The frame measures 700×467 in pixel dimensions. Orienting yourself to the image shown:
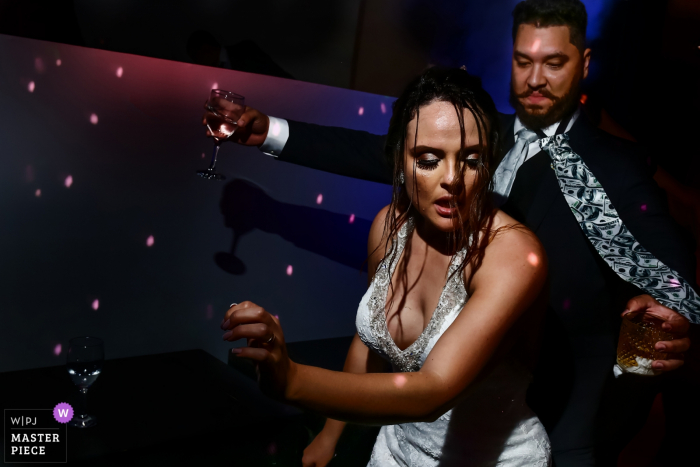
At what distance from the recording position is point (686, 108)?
7.68 ft

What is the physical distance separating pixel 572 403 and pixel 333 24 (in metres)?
1.63

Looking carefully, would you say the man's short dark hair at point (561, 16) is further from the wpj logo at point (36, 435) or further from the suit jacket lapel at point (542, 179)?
the wpj logo at point (36, 435)

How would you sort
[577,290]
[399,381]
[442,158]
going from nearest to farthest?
[399,381] → [442,158] → [577,290]

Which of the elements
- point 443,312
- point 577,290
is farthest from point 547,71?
point 443,312

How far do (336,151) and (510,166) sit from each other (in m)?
0.60

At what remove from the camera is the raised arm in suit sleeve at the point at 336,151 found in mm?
2031

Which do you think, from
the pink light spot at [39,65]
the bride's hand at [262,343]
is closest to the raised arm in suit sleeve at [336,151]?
the pink light spot at [39,65]

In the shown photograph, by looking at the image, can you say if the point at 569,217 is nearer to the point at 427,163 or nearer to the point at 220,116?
the point at 427,163

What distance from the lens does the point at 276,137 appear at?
1996mm

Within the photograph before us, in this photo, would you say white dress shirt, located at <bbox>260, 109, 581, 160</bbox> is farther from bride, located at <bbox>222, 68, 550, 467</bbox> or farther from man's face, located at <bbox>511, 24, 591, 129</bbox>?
bride, located at <bbox>222, 68, 550, 467</bbox>

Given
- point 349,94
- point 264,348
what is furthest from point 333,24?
point 264,348

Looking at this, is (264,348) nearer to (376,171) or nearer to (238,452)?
(238,452)

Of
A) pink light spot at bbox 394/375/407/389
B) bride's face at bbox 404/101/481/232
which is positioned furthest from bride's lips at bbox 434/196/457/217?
pink light spot at bbox 394/375/407/389

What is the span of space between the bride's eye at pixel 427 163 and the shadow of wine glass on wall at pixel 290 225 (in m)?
1.16
